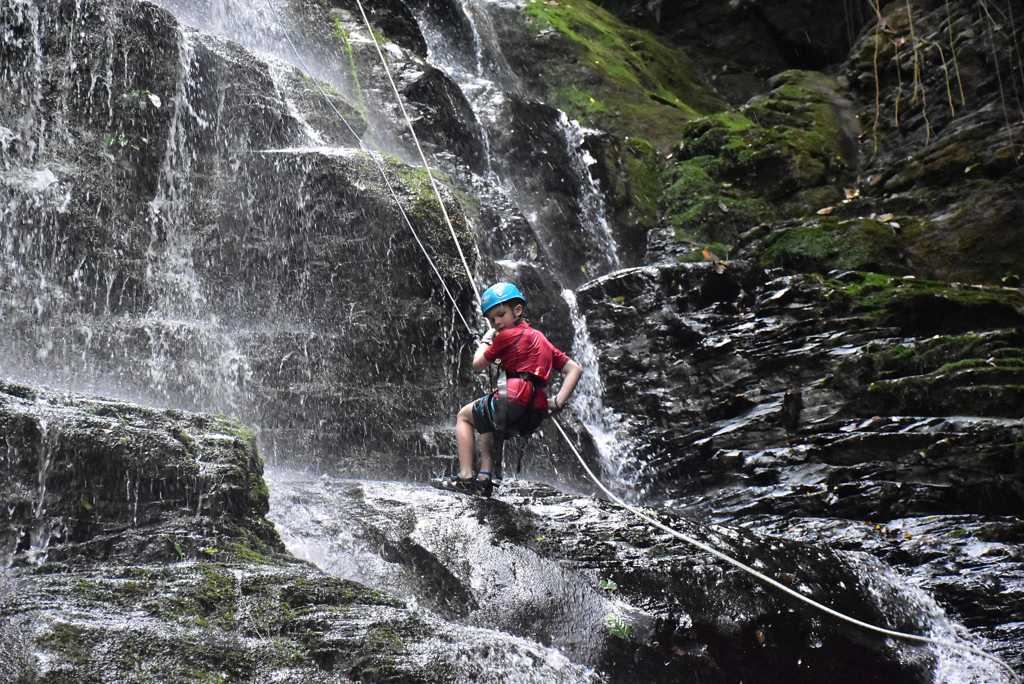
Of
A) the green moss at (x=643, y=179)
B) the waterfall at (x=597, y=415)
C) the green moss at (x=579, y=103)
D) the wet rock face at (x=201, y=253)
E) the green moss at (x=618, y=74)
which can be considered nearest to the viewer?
the wet rock face at (x=201, y=253)

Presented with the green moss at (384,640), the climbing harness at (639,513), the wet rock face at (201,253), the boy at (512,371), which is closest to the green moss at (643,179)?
the climbing harness at (639,513)

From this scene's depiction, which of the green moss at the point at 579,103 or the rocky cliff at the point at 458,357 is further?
the green moss at the point at 579,103

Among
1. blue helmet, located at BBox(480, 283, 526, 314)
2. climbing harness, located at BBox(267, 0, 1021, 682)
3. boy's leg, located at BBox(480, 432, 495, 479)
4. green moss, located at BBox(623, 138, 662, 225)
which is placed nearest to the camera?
climbing harness, located at BBox(267, 0, 1021, 682)

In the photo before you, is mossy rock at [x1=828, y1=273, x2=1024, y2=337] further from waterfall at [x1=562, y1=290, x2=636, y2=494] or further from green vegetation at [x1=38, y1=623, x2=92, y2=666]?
green vegetation at [x1=38, y1=623, x2=92, y2=666]

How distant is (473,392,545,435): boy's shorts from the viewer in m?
6.19

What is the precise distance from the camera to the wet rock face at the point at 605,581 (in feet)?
14.8

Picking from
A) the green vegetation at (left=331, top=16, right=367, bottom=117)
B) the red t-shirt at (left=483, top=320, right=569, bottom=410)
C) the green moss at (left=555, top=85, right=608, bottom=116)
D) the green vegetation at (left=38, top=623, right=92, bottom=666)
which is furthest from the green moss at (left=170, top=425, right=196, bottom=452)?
the green moss at (left=555, top=85, right=608, bottom=116)

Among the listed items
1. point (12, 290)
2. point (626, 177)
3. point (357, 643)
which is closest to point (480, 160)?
point (626, 177)

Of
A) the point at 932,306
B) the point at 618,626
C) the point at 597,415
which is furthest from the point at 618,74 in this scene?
the point at 618,626

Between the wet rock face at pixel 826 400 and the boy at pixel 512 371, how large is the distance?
8.73ft

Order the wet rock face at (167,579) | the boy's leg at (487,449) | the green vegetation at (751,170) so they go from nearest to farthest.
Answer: the wet rock face at (167,579) < the boy's leg at (487,449) < the green vegetation at (751,170)

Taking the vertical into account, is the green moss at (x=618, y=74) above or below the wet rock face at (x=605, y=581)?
above

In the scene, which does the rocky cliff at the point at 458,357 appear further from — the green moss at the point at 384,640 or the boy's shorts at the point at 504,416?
the boy's shorts at the point at 504,416

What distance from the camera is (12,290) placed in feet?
25.7
